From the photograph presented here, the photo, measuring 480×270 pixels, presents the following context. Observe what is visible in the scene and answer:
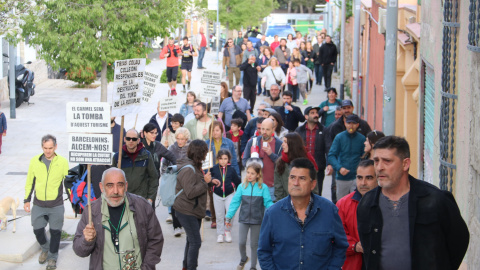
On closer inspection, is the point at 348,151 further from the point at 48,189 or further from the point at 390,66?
the point at 48,189

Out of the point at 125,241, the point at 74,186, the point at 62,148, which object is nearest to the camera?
the point at 125,241

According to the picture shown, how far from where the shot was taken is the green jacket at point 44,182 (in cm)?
1011

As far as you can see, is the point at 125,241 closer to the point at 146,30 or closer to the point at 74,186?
the point at 74,186

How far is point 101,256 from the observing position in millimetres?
6441

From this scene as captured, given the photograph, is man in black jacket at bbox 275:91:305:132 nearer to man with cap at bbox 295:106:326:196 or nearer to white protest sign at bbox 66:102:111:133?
man with cap at bbox 295:106:326:196

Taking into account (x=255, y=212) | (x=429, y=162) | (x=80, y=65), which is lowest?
(x=255, y=212)

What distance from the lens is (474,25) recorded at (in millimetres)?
6586

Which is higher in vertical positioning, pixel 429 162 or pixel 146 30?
pixel 146 30

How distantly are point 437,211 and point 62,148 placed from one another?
48.1ft

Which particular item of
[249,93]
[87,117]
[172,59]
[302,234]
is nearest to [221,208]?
[87,117]

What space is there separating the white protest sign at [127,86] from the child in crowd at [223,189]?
4.48 feet

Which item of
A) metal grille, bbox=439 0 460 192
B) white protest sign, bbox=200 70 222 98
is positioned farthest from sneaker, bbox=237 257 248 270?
white protest sign, bbox=200 70 222 98

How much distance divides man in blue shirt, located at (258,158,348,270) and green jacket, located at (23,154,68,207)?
16.5ft

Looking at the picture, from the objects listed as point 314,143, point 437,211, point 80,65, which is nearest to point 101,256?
point 437,211
